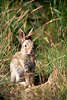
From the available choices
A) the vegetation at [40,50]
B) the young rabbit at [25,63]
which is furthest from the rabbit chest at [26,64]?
the vegetation at [40,50]

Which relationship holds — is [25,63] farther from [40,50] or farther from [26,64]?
[40,50]

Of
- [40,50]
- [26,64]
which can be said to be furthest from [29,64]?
[40,50]

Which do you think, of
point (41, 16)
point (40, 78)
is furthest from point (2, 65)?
point (41, 16)

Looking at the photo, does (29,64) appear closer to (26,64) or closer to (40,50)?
(26,64)

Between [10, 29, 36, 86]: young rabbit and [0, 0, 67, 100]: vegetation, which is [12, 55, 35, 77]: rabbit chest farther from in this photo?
[0, 0, 67, 100]: vegetation

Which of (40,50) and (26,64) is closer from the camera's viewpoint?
(26,64)

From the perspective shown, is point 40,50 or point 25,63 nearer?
point 25,63

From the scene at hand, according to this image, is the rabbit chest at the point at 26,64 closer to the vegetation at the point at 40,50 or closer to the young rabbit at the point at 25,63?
the young rabbit at the point at 25,63

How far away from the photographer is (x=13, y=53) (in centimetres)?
680

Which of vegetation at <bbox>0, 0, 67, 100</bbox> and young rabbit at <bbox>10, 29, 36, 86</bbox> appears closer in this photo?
vegetation at <bbox>0, 0, 67, 100</bbox>

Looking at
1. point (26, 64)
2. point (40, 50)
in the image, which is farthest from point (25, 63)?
point (40, 50)

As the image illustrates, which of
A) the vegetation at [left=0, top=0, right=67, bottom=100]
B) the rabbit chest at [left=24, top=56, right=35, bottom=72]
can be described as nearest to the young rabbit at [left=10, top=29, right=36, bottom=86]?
the rabbit chest at [left=24, top=56, right=35, bottom=72]

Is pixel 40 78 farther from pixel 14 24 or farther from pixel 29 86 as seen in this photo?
pixel 14 24

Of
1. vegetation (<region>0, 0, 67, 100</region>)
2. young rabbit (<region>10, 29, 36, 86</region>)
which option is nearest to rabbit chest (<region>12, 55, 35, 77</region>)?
young rabbit (<region>10, 29, 36, 86</region>)
